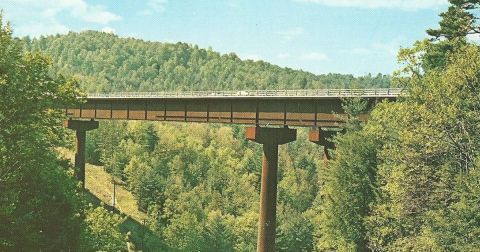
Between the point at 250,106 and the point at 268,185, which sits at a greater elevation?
the point at 250,106

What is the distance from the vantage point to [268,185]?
38.4m

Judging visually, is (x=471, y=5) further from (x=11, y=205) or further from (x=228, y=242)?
(x=228, y=242)

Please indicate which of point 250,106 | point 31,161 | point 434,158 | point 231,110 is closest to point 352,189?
point 434,158

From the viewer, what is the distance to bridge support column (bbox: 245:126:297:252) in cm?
3803

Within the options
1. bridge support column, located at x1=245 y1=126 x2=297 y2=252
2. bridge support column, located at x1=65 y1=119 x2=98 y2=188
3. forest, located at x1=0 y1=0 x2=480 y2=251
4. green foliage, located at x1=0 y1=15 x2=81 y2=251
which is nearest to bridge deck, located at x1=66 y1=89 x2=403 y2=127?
bridge support column, located at x1=245 y1=126 x2=297 y2=252

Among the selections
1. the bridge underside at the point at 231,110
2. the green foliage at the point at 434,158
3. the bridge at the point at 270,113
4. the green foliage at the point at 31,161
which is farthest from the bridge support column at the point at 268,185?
the green foliage at the point at 31,161

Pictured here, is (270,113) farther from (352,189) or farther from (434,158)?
(434,158)

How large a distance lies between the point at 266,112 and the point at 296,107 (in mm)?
2912

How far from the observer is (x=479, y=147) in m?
26.0

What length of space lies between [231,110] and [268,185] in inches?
339

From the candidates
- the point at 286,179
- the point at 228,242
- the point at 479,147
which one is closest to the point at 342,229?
the point at 479,147

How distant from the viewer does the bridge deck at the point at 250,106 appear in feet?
122

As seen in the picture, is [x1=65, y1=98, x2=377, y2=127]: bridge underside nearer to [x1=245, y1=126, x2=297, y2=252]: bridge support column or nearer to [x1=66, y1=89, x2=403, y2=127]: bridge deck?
[x1=66, y1=89, x2=403, y2=127]: bridge deck

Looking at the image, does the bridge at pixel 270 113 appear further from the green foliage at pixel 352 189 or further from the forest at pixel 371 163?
the green foliage at pixel 352 189
